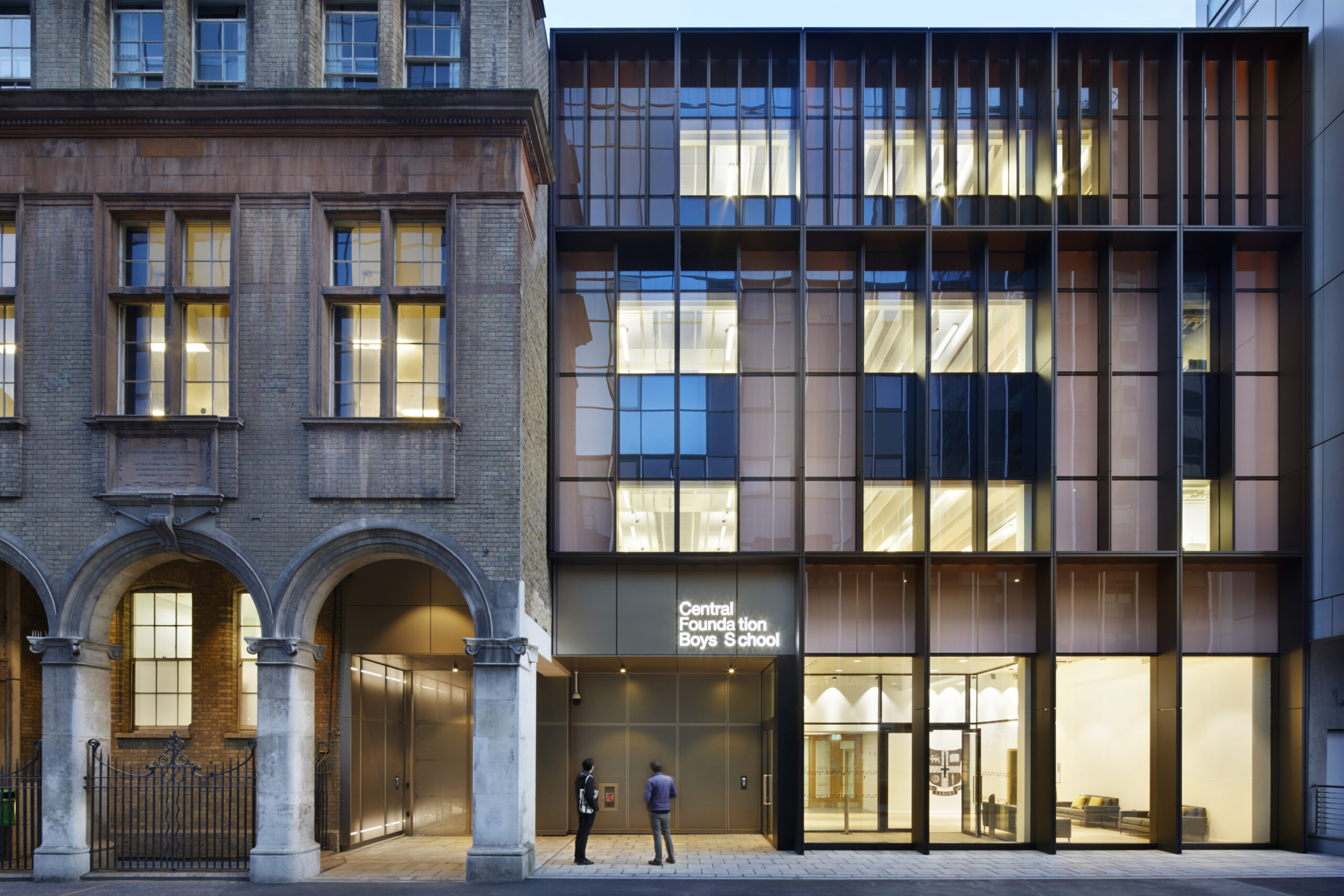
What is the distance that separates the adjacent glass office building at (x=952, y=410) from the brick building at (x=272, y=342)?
292 centimetres

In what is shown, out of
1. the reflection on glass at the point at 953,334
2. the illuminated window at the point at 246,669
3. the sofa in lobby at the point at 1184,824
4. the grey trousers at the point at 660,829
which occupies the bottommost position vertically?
the sofa in lobby at the point at 1184,824

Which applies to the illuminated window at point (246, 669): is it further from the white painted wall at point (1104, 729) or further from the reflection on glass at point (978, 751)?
the white painted wall at point (1104, 729)

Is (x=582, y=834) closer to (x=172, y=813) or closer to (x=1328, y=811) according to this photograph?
(x=172, y=813)

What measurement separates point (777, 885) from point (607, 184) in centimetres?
1272

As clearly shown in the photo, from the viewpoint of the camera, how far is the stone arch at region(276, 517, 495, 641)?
46.5 feet

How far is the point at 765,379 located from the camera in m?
17.8

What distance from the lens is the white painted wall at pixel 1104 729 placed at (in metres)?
17.2

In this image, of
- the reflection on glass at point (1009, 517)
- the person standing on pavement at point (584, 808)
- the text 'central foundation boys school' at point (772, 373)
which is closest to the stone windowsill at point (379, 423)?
the text 'central foundation boys school' at point (772, 373)

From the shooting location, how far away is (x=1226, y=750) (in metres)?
17.4

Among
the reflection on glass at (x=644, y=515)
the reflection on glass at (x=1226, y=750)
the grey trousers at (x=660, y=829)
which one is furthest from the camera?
the reflection on glass at (x=644, y=515)

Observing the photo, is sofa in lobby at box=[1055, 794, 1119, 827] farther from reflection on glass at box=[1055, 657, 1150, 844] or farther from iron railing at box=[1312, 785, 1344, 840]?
iron railing at box=[1312, 785, 1344, 840]

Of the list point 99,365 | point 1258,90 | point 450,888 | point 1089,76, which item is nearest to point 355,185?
point 99,365

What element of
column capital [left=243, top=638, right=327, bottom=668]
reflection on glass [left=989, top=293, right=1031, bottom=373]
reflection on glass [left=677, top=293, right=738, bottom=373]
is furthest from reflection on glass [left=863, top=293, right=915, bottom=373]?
column capital [left=243, top=638, right=327, bottom=668]

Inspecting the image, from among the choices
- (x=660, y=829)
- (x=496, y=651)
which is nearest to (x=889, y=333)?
(x=496, y=651)
